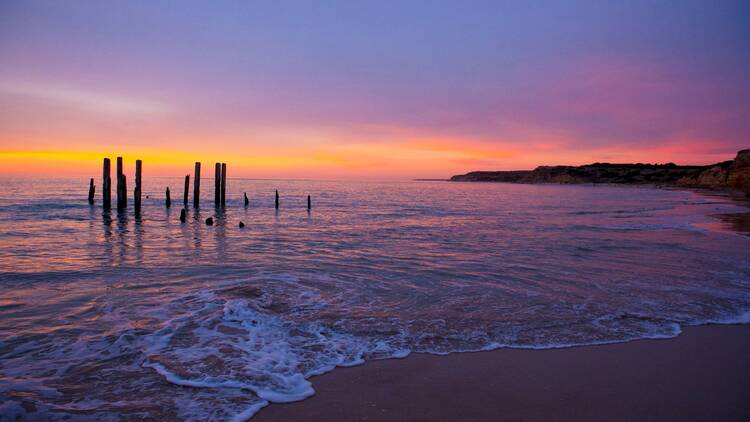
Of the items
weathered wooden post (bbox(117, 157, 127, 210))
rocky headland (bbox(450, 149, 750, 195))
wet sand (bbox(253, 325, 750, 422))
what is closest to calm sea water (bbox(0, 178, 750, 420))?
wet sand (bbox(253, 325, 750, 422))

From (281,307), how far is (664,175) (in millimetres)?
135739

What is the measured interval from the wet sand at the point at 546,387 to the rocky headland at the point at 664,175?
56714 millimetres

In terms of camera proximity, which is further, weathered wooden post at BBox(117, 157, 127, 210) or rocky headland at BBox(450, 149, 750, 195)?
rocky headland at BBox(450, 149, 750, 195)

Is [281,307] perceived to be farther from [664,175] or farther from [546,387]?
[664,175]

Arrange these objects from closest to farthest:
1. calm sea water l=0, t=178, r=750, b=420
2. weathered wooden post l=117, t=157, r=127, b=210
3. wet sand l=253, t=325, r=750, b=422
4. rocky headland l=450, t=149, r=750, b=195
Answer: wet sand l=253, t=325, r=750, b=422 < calm sea water l=0, t=178, r=750, b=420 < weathered wooden post l=117, t=157, r=127, b=210 < rocky headland l=450, t=149, r=750, b=195

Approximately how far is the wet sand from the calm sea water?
35 cm

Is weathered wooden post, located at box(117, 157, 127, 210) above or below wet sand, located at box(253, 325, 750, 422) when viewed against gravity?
above

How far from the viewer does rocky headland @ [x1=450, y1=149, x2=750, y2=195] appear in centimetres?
6081

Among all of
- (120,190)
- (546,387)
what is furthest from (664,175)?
(546,387)

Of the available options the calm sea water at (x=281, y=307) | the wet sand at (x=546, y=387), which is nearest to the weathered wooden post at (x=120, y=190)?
the calm sea water at (x=281, y=307)

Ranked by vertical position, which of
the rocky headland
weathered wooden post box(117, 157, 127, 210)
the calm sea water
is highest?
the rocky headland

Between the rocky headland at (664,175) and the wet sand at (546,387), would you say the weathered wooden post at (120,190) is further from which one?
the rocky headland at (664,175)

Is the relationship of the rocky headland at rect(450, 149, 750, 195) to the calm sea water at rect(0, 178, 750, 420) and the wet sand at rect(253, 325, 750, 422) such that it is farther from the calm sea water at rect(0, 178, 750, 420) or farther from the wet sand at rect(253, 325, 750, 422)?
the wet sand at rect(253, 325, 750, 422)

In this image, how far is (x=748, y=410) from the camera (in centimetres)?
403
